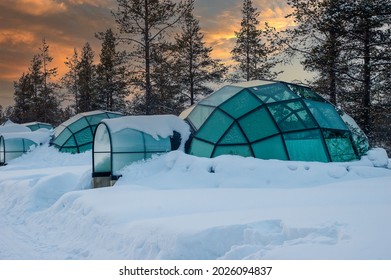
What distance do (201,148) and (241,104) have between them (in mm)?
2451

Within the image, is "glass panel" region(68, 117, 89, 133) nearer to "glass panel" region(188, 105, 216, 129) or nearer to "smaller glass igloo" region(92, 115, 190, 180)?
"smaller glass igloo" region(92, 115, 190, 180)

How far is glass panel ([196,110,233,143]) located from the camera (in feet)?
47.8

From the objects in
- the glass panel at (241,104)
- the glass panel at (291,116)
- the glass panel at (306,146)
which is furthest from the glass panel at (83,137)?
the glass panel at (306,146)

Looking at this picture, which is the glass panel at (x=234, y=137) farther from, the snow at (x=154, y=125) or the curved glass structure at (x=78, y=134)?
the curved glass structure at (x=78, y=134)

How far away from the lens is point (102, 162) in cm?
1498

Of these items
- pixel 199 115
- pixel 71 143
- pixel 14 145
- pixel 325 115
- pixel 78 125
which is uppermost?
pixel 199 115

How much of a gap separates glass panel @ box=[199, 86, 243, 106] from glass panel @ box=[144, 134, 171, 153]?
2.75 metres

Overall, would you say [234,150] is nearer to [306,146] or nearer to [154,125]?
[306,146]

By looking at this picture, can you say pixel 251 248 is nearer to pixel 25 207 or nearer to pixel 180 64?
pixel 25 207

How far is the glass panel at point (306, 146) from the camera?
13.6 m

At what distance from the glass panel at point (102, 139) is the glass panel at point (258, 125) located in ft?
17.9

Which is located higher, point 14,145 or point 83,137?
point 83,137

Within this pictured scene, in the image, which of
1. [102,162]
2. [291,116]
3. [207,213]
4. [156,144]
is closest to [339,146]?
[291,116]
